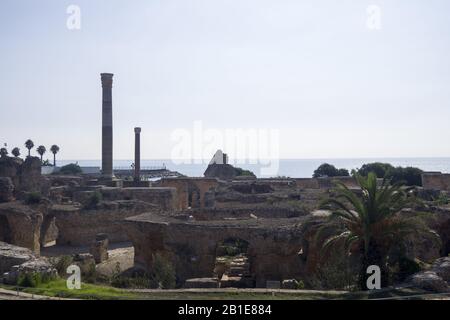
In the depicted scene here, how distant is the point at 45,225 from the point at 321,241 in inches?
709

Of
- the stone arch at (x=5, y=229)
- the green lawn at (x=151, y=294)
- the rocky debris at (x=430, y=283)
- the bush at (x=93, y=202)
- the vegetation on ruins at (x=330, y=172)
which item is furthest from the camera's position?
the vegetation on ruins at (x=330, y=172)

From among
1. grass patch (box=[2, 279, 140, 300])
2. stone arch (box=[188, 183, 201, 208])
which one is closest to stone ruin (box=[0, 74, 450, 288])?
grass patch (box=[2, 279, 140, 300])

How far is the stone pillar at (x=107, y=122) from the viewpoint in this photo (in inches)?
1651

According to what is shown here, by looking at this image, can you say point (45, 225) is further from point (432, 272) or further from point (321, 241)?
point (432, 272)

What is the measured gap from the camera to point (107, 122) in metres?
42.6

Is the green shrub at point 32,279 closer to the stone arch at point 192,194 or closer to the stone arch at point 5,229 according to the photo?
the stone arch at point 5,229

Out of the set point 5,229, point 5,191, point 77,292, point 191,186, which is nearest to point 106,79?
point 191,186

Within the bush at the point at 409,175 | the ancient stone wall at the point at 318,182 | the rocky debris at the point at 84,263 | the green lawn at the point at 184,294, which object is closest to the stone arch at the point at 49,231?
the rocky debris at the point at 84,263

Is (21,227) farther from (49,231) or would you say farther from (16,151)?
(16,151)

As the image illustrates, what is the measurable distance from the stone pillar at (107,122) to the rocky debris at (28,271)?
99.1 ft

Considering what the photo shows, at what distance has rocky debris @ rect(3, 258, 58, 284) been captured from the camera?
12.3 m

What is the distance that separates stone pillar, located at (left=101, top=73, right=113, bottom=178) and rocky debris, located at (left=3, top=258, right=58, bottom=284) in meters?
30.2
